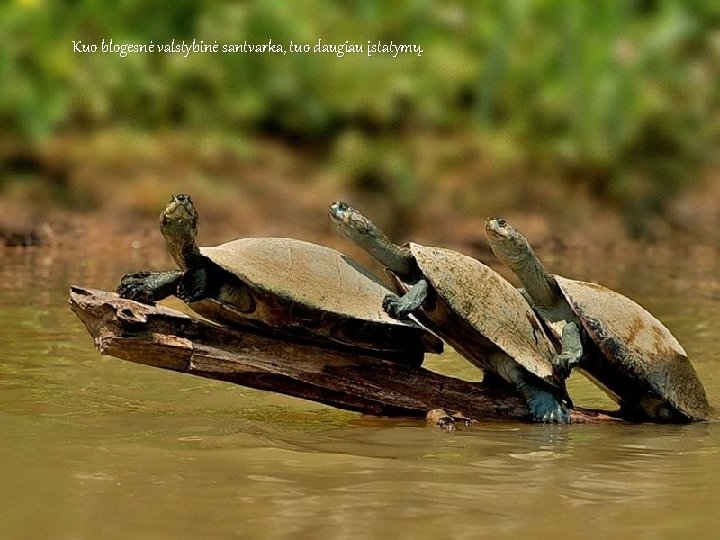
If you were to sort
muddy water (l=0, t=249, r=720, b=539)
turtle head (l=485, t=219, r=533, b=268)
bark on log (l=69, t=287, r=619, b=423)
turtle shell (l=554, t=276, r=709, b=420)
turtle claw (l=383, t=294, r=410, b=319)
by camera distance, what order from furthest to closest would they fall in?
turtle head (l=485, t=219, r=533, b=268) → turtle shell (l=554, t=276, r=709, b=420) → turtle claw (l=383, t=294, r=410, b=319) → bark on log (l=69, t=287, r=619, b=423) → muddy water (l=0, t=249, r=720, b=539)

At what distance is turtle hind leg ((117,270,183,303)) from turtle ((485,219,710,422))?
109 centimetres

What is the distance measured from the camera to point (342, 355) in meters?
3.90

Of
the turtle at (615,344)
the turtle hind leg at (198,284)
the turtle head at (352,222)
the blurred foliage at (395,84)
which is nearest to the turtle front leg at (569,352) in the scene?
the turtle at (615,344)

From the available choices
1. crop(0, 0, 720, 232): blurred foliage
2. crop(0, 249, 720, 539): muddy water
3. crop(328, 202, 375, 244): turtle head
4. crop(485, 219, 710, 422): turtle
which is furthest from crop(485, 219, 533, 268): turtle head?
crop(0, 0, 720, 232): blurred foliage

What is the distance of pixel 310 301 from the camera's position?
3725 mm

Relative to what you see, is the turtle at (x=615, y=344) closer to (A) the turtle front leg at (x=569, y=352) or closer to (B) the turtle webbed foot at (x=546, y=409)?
(A) the turtle front leg at (x=569, y=352)

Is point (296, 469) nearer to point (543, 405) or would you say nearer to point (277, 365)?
point (277, 365)

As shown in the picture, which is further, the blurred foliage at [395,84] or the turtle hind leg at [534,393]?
the blurred foliage at [395,84]

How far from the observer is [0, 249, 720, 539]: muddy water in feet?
8.61

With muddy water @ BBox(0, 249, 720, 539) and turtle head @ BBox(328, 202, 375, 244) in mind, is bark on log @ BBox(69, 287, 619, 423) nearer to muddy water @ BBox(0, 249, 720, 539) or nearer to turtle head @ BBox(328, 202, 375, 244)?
muddy water @ BBox(0, 249, 720, 539)

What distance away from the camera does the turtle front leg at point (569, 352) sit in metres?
3.87

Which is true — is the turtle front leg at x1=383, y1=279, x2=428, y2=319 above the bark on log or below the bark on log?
above

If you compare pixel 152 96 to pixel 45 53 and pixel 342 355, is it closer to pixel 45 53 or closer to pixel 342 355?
pixel 45 53

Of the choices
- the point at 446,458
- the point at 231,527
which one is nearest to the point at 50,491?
Answer: the point at 231,527
